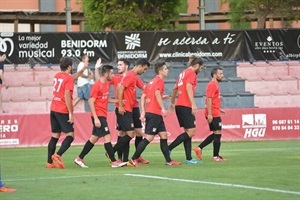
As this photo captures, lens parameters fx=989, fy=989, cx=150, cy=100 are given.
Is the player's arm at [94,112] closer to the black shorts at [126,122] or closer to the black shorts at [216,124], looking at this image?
the black shorts at [126,122]

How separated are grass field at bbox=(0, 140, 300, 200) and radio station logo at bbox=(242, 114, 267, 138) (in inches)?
301

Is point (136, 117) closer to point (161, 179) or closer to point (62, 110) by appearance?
point (62, 110)

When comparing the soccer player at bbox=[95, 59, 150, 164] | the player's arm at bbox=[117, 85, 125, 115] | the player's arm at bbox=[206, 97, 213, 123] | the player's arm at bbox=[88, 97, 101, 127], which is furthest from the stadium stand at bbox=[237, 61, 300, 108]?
the player's arm at bbox=[88, 97, 101, 127]

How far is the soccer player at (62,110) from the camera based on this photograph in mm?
19984

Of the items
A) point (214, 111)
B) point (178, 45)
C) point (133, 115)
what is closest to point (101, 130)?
point (133, 115)

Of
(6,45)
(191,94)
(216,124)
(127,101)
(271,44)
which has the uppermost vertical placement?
(6,45)

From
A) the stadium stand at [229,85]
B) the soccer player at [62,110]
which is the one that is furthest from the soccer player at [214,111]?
the stadium stand at [229,85]

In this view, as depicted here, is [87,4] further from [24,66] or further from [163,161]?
[163,161]

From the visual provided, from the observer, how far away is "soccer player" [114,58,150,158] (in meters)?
20.7

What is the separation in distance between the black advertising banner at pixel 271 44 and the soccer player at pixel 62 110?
735 inches

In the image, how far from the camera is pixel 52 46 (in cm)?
3712

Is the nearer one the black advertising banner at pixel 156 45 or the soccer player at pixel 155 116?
the soccer player at pixel 155 116

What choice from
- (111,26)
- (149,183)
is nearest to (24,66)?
(111,26)

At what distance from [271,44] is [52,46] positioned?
8.42m
